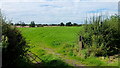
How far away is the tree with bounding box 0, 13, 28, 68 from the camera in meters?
8.63

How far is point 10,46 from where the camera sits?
9188 mm

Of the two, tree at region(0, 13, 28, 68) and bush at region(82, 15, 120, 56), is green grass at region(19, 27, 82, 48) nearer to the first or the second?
bush at region(82, 15, 120, 56)

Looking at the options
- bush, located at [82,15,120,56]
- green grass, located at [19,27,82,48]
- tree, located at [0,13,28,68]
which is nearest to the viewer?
tree, located at [0,13,28,68]

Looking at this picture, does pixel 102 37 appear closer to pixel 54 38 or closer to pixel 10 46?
pixel 10 46

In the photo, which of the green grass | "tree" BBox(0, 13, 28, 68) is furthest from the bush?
"tree" BBox(0, 13, 28, 68)

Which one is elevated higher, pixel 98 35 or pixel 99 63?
pixel 98 35

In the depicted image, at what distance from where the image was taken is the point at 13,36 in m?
9.47

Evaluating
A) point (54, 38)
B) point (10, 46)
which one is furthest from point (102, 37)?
point (54, 38)

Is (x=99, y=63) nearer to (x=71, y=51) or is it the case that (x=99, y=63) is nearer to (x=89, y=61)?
(x=89, y=61)

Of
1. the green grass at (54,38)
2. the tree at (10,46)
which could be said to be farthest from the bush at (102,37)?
the tree at (10,46)

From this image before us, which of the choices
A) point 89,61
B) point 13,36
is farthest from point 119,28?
point 13,36

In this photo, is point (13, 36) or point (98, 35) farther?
point (98, 35)

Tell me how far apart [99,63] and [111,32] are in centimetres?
325

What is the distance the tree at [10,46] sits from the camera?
8633 mm
